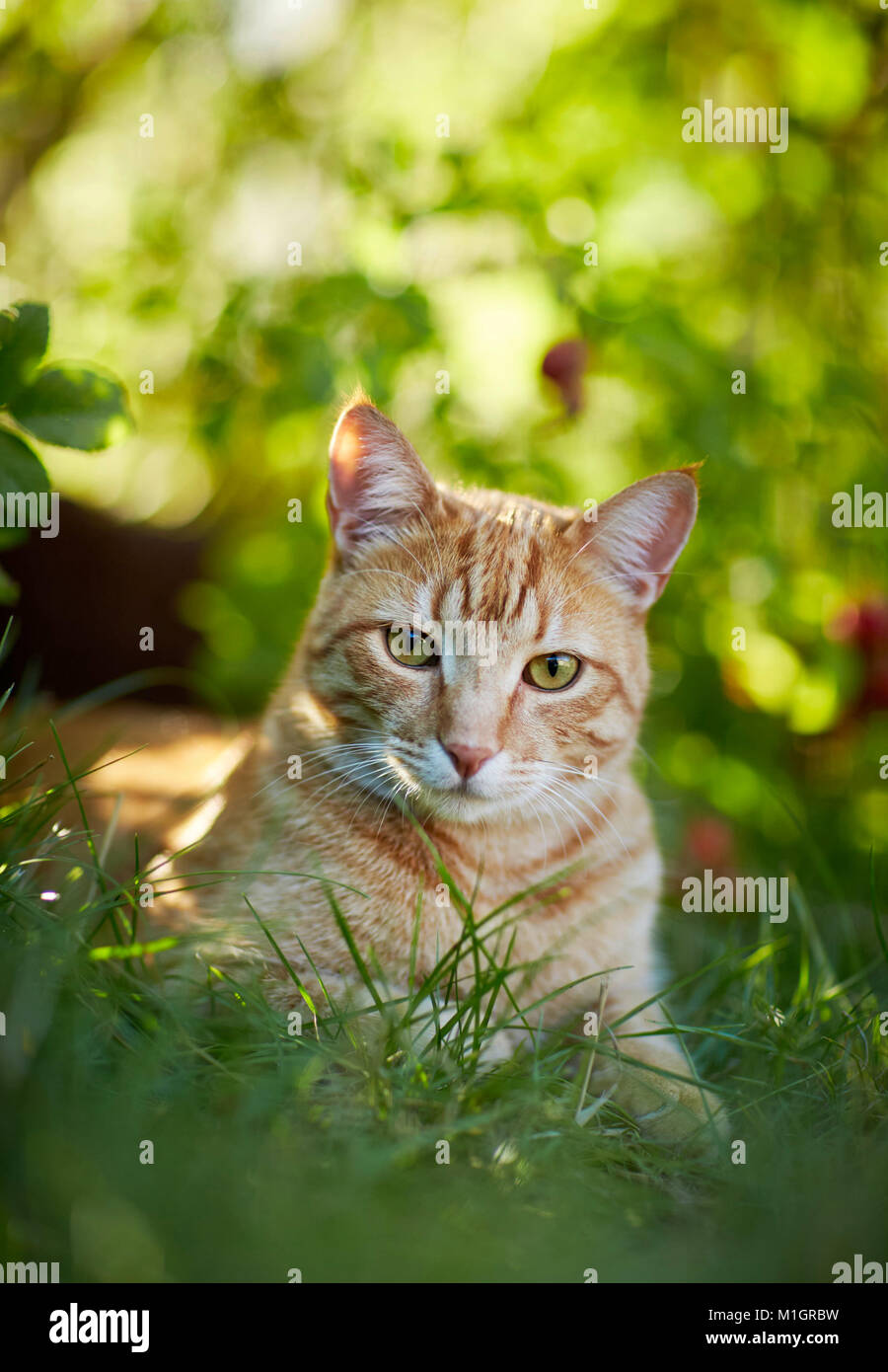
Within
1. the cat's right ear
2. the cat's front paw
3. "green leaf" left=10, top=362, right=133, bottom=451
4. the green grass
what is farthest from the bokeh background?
the green grass

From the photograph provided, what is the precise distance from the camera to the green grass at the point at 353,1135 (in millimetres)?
1196

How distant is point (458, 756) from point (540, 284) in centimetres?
163

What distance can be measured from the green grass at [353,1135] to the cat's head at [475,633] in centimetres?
29

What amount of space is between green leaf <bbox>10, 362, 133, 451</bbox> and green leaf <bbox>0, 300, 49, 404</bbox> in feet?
0.09

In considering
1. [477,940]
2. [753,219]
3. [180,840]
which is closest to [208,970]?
[477,940]

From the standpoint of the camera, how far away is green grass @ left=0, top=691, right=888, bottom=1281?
3.92ft

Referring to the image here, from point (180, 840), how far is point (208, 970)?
635mm

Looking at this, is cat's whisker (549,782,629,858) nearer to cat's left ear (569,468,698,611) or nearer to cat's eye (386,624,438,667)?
cat's eye (386,624,438,667)

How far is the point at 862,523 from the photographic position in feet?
10.6

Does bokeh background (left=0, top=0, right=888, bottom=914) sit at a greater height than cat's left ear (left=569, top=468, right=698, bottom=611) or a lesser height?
greater

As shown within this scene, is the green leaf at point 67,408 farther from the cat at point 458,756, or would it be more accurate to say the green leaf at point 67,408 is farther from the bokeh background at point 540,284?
the bokeh background at point 540,284

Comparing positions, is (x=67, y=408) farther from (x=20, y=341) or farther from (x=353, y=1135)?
(x=353, y=1135)

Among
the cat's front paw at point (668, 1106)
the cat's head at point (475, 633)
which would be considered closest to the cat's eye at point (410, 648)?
the cat's head at point (475, 633)
